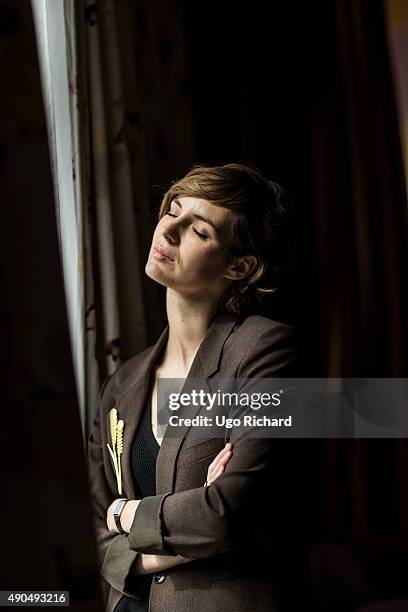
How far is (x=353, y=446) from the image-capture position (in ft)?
3.54

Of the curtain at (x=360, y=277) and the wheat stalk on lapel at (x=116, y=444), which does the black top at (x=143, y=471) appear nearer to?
→ the wheat stalk on lapel at (x=116, y=444)

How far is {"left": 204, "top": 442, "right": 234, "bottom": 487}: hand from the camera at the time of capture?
0.84 metres

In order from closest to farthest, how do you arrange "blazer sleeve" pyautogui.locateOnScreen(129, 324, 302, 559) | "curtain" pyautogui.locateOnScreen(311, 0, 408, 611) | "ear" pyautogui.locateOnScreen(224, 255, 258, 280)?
"blazer sleeve" pyautogui.locateOnScreen(129, 324, 302, 559) < "ear" pyautogui.locateOnScreen(224, 255, 258, 280) < "curtain" pyautogui.locateOnScreen(311, 0, 408, 611)

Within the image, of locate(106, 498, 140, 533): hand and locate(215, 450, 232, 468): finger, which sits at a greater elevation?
locate(215, 450, 232, 468): finger

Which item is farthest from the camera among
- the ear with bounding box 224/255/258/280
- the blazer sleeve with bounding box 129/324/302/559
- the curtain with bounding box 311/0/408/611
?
the curtain with bounding box 311/0/408/611

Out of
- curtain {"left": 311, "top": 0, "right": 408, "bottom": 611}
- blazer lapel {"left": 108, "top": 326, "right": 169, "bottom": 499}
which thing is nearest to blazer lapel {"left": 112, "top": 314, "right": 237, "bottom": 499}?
blazer lapel {"left": 108, "top": 326, "right": 169, "bottom": 499}

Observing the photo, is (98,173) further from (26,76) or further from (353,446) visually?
(26,76)

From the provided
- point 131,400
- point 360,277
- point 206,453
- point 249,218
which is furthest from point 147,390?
point 360,277

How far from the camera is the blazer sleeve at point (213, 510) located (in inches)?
32.1

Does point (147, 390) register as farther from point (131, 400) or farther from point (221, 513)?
point (221, 513)

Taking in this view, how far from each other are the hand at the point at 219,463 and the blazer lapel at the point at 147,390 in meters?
0.05

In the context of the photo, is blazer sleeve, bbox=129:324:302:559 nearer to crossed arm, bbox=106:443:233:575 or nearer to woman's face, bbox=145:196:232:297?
crossed arm, bbox=106:443:233:575

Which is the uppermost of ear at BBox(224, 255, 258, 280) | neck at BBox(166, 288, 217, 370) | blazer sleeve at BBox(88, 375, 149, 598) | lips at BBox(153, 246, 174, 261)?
lips at BBox(153, 246, 174, 261)

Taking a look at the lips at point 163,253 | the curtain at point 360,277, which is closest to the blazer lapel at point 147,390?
the lips at point 163,253
